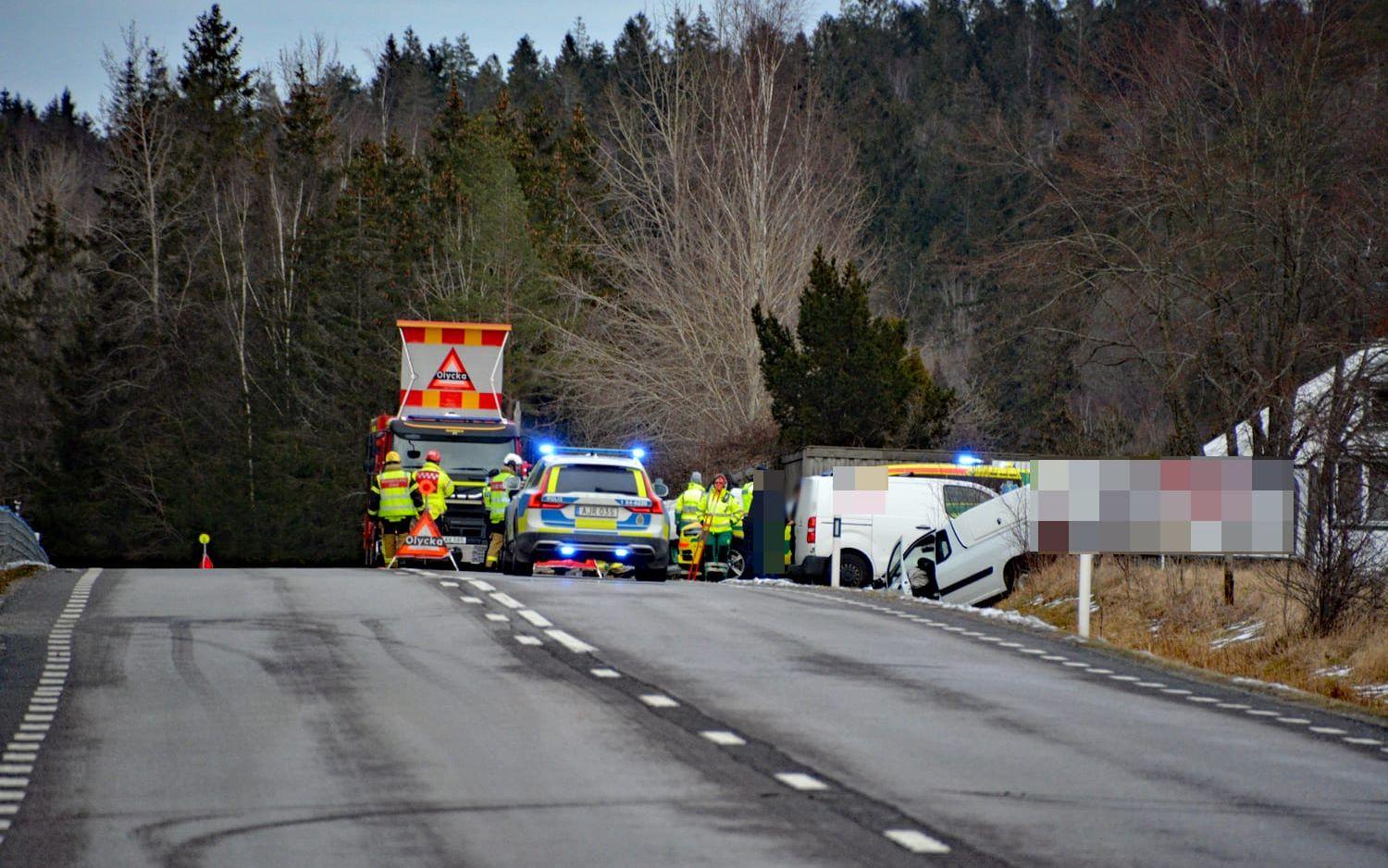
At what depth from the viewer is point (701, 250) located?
46500 millimetres

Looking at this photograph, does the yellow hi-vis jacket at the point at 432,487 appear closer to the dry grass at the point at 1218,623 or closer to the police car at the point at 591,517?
the police car at the point at 591,517

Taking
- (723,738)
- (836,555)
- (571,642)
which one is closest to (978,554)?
(836,555)

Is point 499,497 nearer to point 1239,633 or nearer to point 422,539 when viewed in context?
point 422,539

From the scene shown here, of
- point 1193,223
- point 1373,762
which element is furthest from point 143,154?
point 1373,762

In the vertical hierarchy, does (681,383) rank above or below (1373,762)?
above

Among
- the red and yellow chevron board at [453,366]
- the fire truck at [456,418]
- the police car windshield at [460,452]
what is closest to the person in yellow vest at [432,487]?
the fire truck at [456,418]

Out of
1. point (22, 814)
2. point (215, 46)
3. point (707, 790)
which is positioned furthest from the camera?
point (215, 46)

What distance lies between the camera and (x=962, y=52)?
367 feet

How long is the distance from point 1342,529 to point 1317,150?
11164mm

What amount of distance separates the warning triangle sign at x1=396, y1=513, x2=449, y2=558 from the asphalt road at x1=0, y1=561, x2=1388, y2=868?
993 cm

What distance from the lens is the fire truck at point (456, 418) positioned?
102ft

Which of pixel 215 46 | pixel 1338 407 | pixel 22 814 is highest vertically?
pixel 215 46

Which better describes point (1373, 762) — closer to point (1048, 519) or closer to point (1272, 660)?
point (1272, 660)

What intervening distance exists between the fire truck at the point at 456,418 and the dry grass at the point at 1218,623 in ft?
35.5
